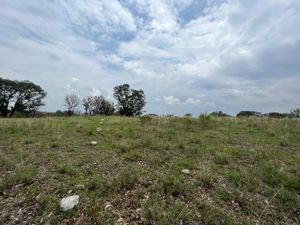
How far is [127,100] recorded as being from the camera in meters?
45.1

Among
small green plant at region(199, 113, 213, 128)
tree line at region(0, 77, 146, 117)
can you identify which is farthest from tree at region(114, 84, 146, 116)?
small green plant at region(199, 113, 213, 128)

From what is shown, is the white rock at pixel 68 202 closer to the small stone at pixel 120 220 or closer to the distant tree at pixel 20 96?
the small stone at pixel 120 220

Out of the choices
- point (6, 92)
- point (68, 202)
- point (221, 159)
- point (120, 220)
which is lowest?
point (120, 220)

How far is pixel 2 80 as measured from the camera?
3838 cm

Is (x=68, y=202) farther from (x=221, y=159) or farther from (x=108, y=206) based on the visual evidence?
(x=221, y=159)

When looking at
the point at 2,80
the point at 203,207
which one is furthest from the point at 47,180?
the point at 2,80

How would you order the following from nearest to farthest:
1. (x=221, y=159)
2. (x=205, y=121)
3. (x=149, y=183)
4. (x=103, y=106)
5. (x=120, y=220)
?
(x=120, y=220), (x=149, y=183), (x=221, y=159), (x=205, y=121), (x=103, y=106)

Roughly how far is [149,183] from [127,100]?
42.0 metres

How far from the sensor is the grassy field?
285 centimetres

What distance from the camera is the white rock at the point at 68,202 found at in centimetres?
292

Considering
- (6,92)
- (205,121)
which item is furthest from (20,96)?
(205,121)

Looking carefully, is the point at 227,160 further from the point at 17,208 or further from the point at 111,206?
the point at 17,208

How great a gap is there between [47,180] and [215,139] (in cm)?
561

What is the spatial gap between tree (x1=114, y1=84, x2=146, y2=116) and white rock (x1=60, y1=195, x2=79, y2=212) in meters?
41.6
